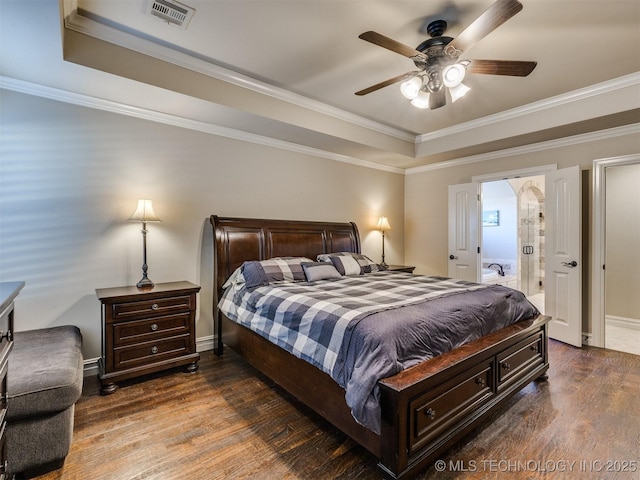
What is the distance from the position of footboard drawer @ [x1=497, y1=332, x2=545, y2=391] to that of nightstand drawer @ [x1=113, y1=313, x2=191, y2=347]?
258cm

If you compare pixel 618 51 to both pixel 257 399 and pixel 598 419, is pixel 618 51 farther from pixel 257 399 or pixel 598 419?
pixel 257 399

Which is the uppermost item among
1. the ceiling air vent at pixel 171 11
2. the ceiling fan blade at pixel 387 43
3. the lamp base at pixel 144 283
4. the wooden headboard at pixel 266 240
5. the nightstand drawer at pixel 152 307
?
the ceiling air vent at pixel 171 11

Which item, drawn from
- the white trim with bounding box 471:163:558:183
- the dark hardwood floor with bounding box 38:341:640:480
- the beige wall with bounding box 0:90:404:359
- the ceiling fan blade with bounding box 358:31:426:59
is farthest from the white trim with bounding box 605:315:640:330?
the beige wall with bounding box 0:90:404:359

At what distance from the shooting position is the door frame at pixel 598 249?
3.52 m

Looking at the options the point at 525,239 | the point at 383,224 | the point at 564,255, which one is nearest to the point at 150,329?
the point at 383,224

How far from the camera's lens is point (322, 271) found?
3.35m

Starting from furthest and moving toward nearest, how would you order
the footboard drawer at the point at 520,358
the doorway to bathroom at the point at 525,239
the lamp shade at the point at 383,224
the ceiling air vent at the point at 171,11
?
1. the doorway to bathroom at the point at 525,239
2. the lamp shade at the point at 383,224
3. the footboard drawer at the point at 520,358
4. the ceiling air vent at the point at 171,11

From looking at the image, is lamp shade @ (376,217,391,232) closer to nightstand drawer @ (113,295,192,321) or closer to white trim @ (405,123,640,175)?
white trim @ (405,123,640,175)

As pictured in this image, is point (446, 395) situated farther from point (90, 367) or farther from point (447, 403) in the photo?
point (90, 367)

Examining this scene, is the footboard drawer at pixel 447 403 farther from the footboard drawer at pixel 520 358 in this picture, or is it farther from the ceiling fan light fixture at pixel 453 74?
the ceiling fan light fixture at pixel 453 74

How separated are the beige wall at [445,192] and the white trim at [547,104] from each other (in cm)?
70

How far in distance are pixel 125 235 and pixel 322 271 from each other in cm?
197

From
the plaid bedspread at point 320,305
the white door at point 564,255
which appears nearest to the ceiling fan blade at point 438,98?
the plaid bedspread at point 320,305

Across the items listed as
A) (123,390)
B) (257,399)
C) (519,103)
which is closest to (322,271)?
(257,399)
